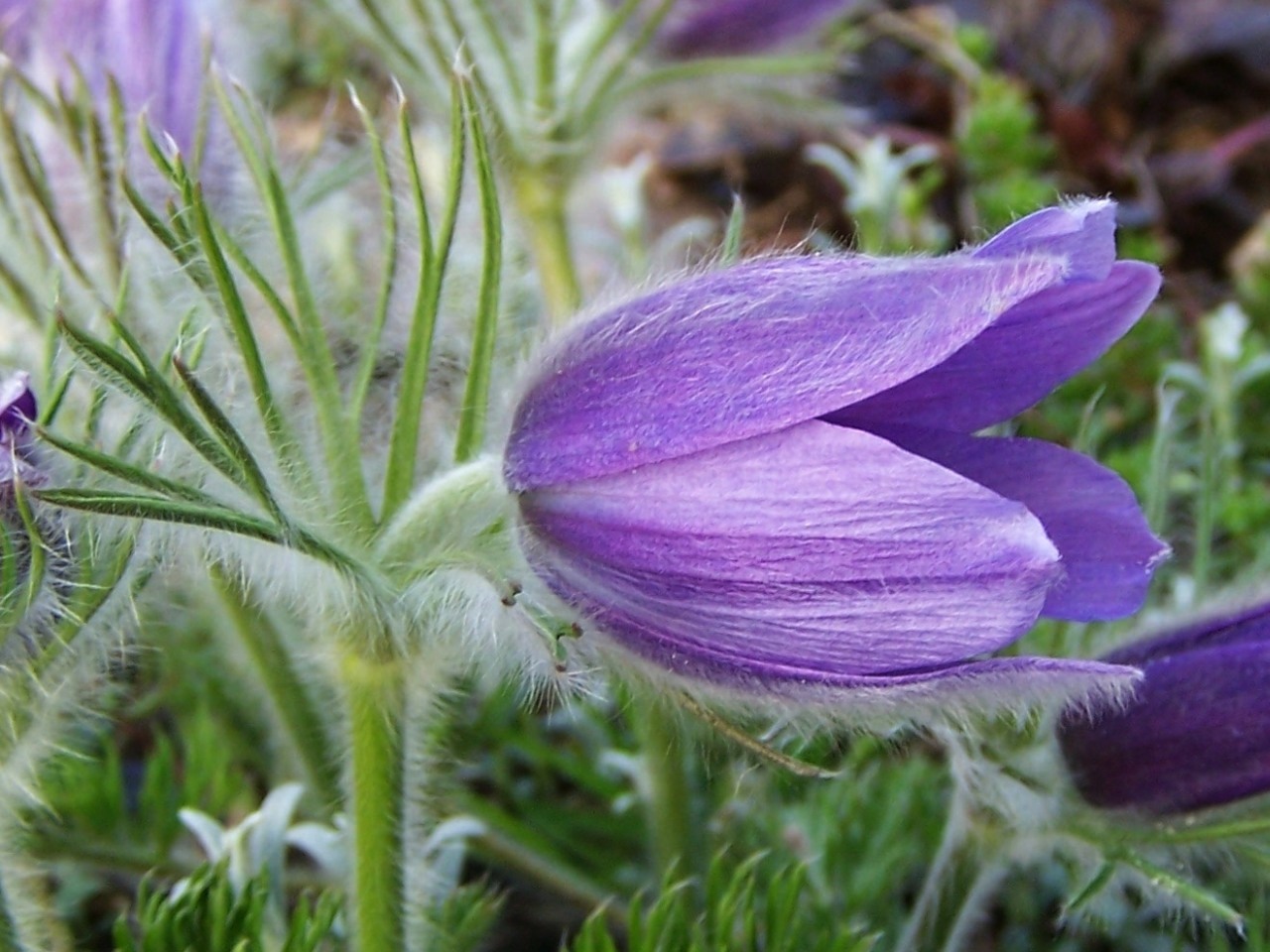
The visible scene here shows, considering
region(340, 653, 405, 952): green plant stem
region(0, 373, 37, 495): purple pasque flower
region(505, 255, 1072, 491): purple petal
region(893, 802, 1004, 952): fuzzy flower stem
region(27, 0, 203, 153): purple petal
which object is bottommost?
region(893, 802, 1004, 952): fuzzy flower stem

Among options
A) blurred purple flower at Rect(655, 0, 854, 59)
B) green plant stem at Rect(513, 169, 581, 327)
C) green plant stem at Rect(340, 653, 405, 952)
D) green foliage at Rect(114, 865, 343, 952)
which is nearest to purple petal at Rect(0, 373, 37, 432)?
green plant stem at Rect(340, 653, 405, 952)

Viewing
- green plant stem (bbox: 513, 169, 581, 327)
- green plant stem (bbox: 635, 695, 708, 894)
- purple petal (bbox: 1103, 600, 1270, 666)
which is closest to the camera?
purple petal (bbox: 1103, 600, 1270, 666)

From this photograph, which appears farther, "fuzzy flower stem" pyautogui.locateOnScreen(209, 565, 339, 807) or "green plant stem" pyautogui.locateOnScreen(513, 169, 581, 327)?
"green plant stem" pyautogui.locateOnScreen(513, 169, 581, 327)

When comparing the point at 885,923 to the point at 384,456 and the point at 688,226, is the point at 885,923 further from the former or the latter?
the point at 688,226

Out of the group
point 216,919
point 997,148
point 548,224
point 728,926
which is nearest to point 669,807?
point 728,926

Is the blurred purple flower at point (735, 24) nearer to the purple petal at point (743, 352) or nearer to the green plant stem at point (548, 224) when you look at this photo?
the green plant stem at point (548, 224)

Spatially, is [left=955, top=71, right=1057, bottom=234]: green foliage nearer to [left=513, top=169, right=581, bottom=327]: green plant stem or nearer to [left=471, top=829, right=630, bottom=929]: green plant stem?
[left=513, top=169, right=581, bottom=327]: green plant stem

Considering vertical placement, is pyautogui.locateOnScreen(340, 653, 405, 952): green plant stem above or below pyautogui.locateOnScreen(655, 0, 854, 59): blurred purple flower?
below

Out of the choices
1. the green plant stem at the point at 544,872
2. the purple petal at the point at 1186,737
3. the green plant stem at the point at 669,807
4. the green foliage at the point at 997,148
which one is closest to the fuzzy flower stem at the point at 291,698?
the green plant stem at the point at 544,872
